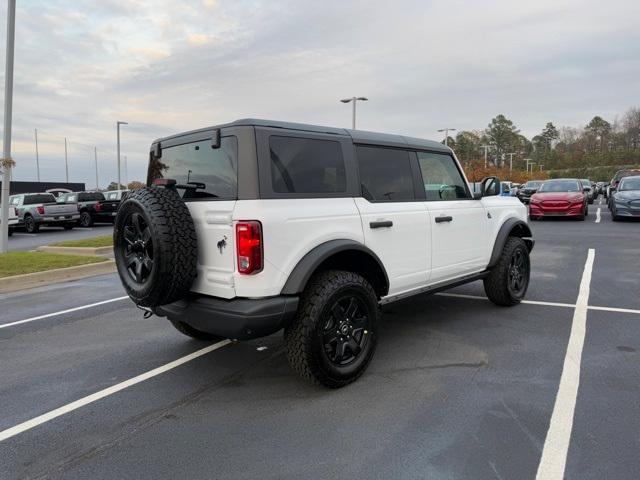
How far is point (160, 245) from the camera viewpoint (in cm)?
337

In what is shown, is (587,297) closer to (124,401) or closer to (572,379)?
(572,379)

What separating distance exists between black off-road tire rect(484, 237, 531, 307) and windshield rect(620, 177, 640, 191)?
578 inches

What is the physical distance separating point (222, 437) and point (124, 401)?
1.02 meters

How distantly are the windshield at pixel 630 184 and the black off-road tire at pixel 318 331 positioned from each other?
17816mm

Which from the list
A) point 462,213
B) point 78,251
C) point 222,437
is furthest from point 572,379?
point 78,251

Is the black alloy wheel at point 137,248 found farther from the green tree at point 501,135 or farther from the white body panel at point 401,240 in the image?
the green tree at point 501,135

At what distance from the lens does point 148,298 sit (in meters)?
3.51

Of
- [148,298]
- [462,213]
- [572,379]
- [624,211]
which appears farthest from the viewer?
[624,211]

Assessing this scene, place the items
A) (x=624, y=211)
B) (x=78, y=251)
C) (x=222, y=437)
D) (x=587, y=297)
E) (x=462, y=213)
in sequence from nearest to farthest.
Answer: (x=222, y=437) < (x=462, y=213) < (x=587, y=297) < (x=78, y=251) < (x=624, y=211)

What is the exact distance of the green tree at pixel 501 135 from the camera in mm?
102000

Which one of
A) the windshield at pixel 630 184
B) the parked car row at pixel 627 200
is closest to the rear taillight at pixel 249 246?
the parked car row at pixel 627 200

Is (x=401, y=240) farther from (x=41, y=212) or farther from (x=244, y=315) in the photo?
(x=41, y=212)

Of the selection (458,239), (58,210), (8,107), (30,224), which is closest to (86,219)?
(58,210)

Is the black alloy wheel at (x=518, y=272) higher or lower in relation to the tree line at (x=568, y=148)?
lower
